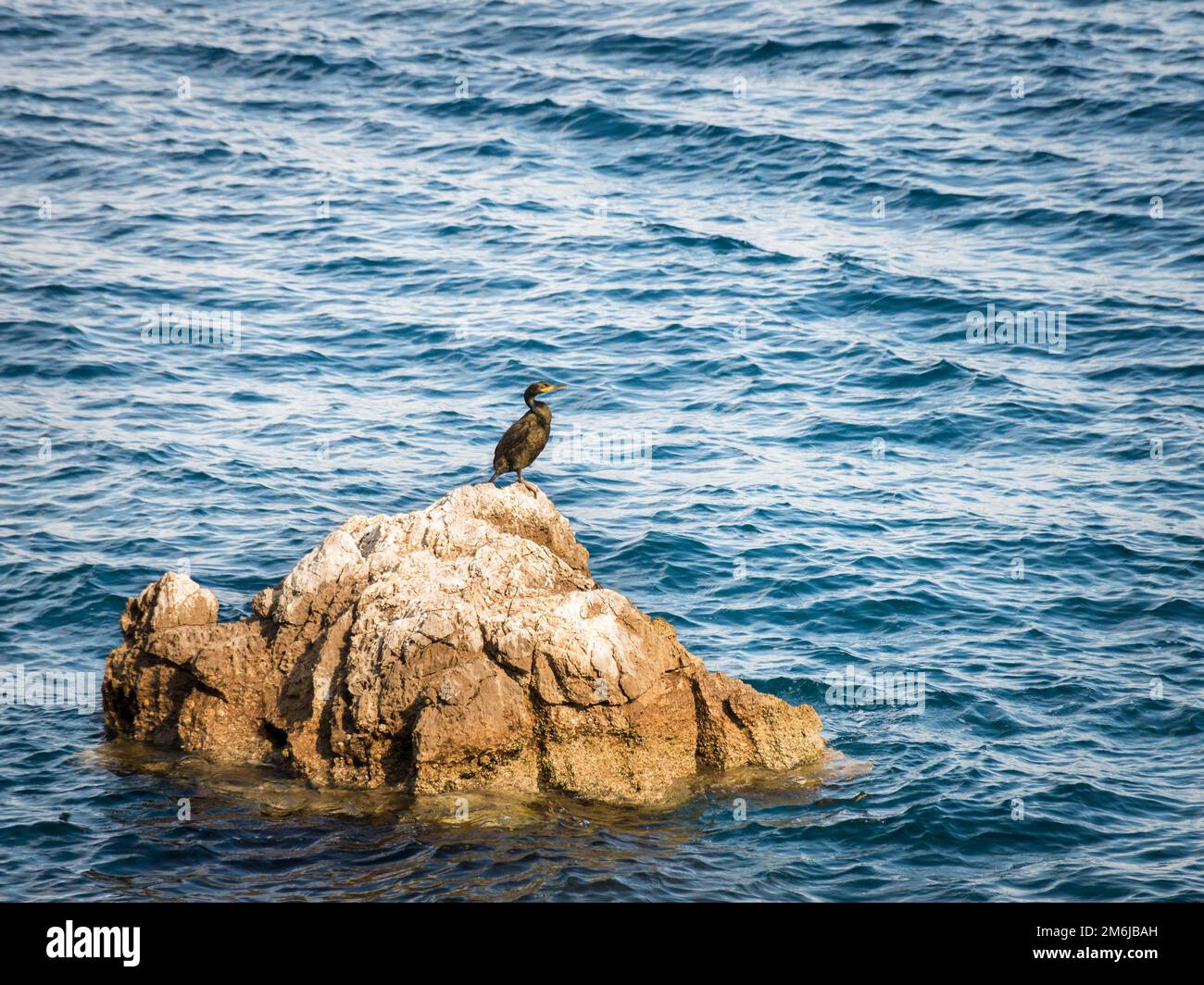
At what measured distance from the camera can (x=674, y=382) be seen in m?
25.1

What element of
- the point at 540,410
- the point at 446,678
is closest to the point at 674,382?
the point at 540,410

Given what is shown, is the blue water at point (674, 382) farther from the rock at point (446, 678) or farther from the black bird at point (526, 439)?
the black bird at point (526, 439)

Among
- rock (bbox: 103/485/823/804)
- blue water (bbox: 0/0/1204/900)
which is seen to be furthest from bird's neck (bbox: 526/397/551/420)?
blue water (bbox: 0/0/1204/900)

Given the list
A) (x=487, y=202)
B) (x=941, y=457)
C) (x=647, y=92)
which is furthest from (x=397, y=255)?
(x=941, y=457)

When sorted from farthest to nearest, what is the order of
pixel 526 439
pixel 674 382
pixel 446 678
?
1. pixel 674 382
2. pixel 526 439
3. pixel 446 678

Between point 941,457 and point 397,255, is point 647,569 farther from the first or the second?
point 397,255

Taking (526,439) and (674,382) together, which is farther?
(674,382)

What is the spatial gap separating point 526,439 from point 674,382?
1070 cm

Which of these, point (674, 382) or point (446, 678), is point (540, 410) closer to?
point (446, 678)

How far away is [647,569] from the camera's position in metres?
18.5

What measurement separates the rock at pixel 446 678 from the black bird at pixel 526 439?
642mm
